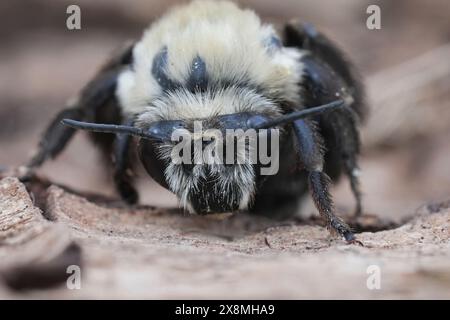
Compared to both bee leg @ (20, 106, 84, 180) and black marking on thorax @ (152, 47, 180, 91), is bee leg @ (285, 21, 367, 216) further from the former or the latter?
bee leg @ (20, 106, 84, 180)

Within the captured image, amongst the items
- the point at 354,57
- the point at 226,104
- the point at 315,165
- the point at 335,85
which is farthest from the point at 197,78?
the point at 354,57

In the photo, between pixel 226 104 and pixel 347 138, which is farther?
pixel 347 138

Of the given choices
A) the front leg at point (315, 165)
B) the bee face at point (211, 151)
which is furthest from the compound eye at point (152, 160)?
the front leg at point (315, 165)

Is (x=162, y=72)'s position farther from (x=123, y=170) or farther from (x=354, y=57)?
(x=354, y=57)

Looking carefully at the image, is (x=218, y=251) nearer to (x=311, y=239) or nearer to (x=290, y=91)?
(x=311, y=239)

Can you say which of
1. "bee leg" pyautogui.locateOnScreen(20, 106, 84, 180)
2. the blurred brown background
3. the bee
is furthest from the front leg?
the blurred brown background
